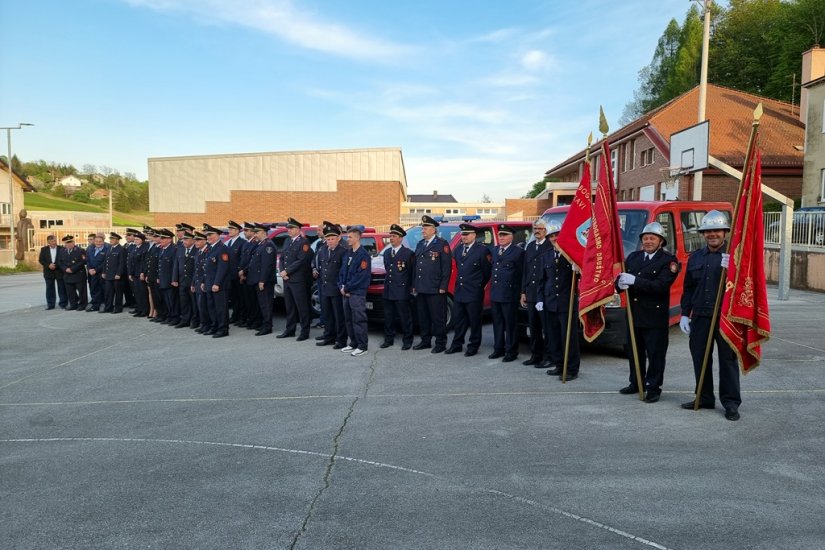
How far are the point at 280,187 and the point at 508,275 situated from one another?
3831 cm

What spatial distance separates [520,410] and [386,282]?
408 cm

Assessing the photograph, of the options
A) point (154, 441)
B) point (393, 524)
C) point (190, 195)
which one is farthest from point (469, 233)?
point (190, 195)

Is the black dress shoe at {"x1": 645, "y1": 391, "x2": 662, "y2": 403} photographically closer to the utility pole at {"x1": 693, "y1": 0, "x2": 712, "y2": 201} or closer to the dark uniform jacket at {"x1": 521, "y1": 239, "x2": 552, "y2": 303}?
the dark uniform jacket at {"x1": 521, "y1": 239, "x2": 552, "y2": 303}

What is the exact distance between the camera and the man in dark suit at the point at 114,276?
1372 centimetres

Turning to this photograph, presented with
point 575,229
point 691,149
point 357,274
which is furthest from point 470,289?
point 691,149

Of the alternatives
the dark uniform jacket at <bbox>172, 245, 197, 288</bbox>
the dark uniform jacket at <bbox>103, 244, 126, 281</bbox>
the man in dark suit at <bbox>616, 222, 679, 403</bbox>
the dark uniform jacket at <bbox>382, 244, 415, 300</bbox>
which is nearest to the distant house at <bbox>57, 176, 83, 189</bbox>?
the dark uniform jacket at <bbox>103, 244, 126, 281</bbox>

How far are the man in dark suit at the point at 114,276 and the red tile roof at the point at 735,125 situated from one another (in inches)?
938

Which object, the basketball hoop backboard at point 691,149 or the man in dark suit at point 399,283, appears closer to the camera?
the man in dark suit at point 399,283

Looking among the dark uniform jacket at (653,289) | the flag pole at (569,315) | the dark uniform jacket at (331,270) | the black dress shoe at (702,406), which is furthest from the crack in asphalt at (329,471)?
the black dress shoe at (702,406)

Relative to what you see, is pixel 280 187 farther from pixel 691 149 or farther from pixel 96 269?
pixel 691 149

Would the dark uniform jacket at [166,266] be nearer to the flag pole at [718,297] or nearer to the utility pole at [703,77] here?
the flag pole at [718,297]

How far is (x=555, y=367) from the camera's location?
765 centimetres

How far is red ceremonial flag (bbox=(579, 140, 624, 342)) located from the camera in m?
6.57

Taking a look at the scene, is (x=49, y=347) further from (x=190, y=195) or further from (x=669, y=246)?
(x=190, y=195)
